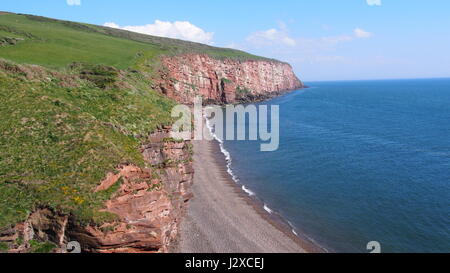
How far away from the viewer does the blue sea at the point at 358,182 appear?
29.1 m

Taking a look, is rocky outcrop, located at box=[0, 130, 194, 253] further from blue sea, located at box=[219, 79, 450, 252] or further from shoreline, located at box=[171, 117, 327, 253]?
blue sea, located at box=[219, 79, 450, 252]

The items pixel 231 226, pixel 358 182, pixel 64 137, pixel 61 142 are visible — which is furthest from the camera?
pixel 358 182

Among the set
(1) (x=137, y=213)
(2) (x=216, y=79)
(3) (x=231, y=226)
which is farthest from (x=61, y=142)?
(2) (x=216, y=79)

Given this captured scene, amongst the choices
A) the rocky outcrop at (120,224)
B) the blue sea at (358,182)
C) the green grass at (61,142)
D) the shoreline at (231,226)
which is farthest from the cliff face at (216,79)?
the rocky outcrop at (120,224)

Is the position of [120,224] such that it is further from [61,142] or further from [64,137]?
Answer: [64,137]

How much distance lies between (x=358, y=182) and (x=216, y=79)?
248 ft

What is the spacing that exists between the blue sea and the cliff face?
90.6 ft

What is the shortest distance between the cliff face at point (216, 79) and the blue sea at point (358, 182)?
27.6 m

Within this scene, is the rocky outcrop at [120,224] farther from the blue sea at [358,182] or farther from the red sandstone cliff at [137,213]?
the blue sea at [358,182]

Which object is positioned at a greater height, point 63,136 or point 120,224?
point 63,136

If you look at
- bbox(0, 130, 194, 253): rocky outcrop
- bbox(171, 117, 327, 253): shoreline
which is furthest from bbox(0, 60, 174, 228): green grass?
bbox(171, 117, 327, 253): shoreline

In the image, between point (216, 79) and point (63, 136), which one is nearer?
point (63, 136)

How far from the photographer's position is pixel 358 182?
4050 centimetres
